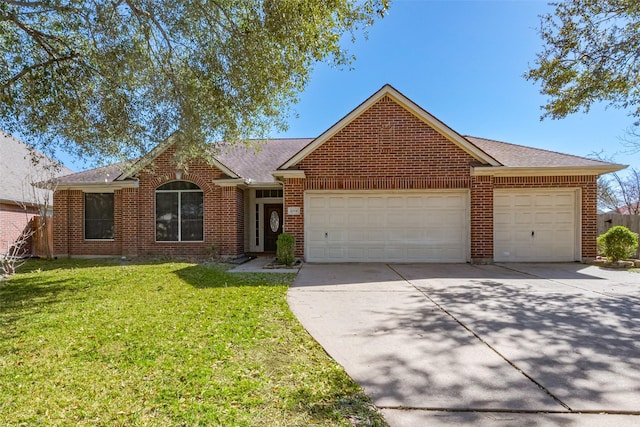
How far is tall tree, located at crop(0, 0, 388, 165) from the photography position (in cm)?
732

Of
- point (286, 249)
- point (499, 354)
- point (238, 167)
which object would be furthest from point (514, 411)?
point (238, 167)

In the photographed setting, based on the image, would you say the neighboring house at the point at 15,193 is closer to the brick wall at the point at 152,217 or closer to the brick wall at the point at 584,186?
the brick wall at the point at 152,217

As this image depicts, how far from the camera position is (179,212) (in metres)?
13.0

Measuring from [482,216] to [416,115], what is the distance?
3.89m

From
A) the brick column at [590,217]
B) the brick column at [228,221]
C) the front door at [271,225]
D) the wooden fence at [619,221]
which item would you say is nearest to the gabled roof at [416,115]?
the brick column at [228,221]

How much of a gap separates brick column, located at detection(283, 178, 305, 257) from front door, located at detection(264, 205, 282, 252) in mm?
3291

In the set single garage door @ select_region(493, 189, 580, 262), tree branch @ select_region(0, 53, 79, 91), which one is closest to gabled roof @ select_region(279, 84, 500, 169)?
single garage door @ select_region(493, 189, 580, 262)

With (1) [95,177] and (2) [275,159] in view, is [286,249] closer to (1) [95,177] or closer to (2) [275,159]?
(2) [275,159]

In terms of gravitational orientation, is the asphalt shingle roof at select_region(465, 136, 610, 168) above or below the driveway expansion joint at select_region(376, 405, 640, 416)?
above

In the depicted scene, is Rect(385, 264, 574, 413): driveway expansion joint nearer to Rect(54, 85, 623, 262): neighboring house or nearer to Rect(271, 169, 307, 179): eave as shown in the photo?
Rect(54, 85, 623, 262): neighboring house

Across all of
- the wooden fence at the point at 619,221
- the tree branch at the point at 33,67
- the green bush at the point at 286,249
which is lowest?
the green bush at the point at 286,249

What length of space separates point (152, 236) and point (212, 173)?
10.9 feet

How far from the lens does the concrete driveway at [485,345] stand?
2902 millimetres

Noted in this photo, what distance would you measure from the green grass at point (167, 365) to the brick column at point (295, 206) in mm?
4613
